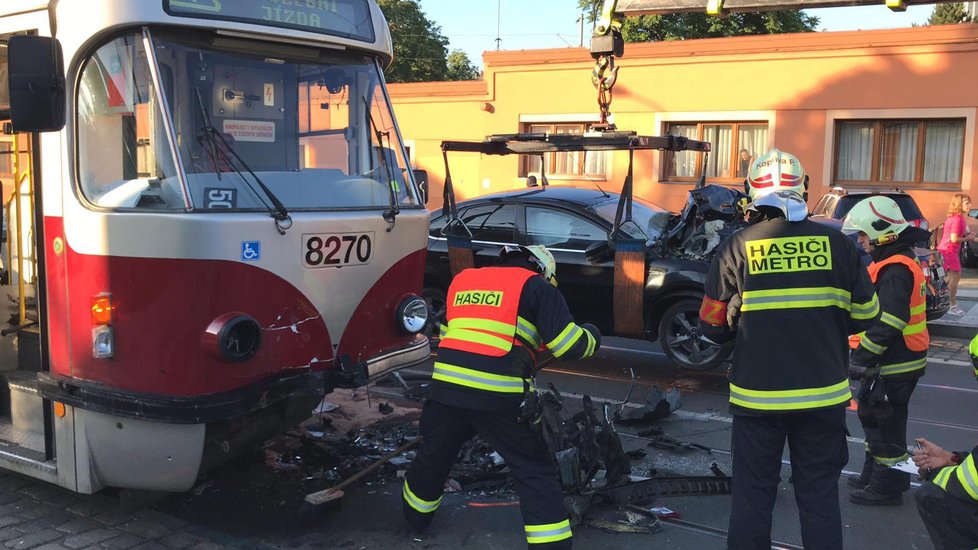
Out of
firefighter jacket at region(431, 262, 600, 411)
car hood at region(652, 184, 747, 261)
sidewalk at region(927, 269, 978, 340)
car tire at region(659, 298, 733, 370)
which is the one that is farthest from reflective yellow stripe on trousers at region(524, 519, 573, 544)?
sidewalk at region(927, 269, 978, 340)

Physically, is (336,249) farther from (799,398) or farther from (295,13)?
(799,398)

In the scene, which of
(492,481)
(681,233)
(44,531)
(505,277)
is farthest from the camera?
(681,233)

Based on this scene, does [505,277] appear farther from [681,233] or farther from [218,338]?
[681,233]

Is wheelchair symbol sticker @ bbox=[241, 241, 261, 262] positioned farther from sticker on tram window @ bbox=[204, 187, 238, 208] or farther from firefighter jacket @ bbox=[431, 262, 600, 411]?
firefighter jacket @ bbox=[431, 262, 600, 411]

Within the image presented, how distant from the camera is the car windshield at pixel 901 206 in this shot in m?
11.1

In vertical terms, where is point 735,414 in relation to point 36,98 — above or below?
below

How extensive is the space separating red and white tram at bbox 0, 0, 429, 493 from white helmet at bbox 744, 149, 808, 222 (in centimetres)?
207

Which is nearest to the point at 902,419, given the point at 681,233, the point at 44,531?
the point at 681,233

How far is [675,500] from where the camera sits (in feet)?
16.4

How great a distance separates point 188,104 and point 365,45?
1.18 metres

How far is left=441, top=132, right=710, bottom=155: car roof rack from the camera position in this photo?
760cm

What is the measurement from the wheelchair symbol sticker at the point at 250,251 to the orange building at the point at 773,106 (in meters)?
13.5

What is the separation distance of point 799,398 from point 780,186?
3.09ft

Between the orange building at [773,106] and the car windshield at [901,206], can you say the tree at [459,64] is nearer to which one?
the orange building at [773,106]
